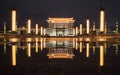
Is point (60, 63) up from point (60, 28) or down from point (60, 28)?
down

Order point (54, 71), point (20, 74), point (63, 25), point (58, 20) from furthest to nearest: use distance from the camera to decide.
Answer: point (63, 25), point (58, 20), point (54, 71), point (20, 74)

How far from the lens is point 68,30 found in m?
74.4

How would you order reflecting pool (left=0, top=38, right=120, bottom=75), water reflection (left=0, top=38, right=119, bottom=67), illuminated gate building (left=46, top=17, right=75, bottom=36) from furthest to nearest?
illuminated gate building (left=46, top=17, right=75, bottom=36) < water reflection (left=0, top=38, right=119, bottom=67) < reflecting pool (left=0, top=38, right=120, bottom=75)

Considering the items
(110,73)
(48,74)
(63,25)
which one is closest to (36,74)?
(48,74)

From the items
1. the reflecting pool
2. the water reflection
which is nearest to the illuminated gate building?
the water reflection

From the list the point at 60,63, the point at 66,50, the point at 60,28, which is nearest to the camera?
the point at 60,63

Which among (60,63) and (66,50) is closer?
(60,63)

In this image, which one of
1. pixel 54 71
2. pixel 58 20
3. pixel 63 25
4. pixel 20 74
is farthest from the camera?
pixel 63 25

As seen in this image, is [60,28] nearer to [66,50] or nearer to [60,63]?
[66,50]

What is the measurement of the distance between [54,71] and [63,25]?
66.7 m

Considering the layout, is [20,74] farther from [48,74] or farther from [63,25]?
[63,25]

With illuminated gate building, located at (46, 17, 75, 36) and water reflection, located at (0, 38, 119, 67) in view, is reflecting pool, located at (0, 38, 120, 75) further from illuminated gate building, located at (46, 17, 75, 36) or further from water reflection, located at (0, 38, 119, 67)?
illuminated gate building, located at (46, 17, 75, 36)

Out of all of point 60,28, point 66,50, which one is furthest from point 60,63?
point 60,28

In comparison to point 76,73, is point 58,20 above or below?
above
